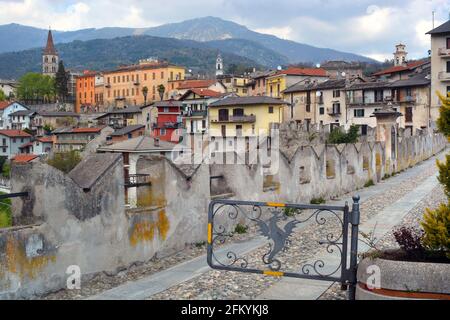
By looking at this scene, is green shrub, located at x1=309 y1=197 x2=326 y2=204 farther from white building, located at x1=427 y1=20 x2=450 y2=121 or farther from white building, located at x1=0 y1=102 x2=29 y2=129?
white building, located at x1=0 y1=102 x2=29 y2=129

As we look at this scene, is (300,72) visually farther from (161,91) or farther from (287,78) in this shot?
(161,91)

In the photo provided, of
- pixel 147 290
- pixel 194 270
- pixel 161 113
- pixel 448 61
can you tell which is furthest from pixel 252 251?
pixel 161 113

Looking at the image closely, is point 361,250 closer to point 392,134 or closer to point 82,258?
point 82,258

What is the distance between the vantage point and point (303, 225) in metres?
13.8

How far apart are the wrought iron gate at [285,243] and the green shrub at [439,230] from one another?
2.90ft

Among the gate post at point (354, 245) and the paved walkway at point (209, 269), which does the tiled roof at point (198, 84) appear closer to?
the paved walkway at point (209, 269)

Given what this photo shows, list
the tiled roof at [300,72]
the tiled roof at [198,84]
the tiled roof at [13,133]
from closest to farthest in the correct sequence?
the tiled roof at [300,72] → the tiled roof at [13,133] → the tiled roof at [198,84]

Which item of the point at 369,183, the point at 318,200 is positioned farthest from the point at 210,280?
the point at 369,183

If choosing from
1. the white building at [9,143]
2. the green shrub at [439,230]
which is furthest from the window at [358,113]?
the green shrub at [439,230]

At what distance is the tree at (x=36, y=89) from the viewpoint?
15562 cm

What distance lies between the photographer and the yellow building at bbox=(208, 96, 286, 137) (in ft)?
219

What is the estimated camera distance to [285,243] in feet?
25.7

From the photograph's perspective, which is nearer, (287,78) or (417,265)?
(417,265)

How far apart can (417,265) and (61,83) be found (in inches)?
5870
